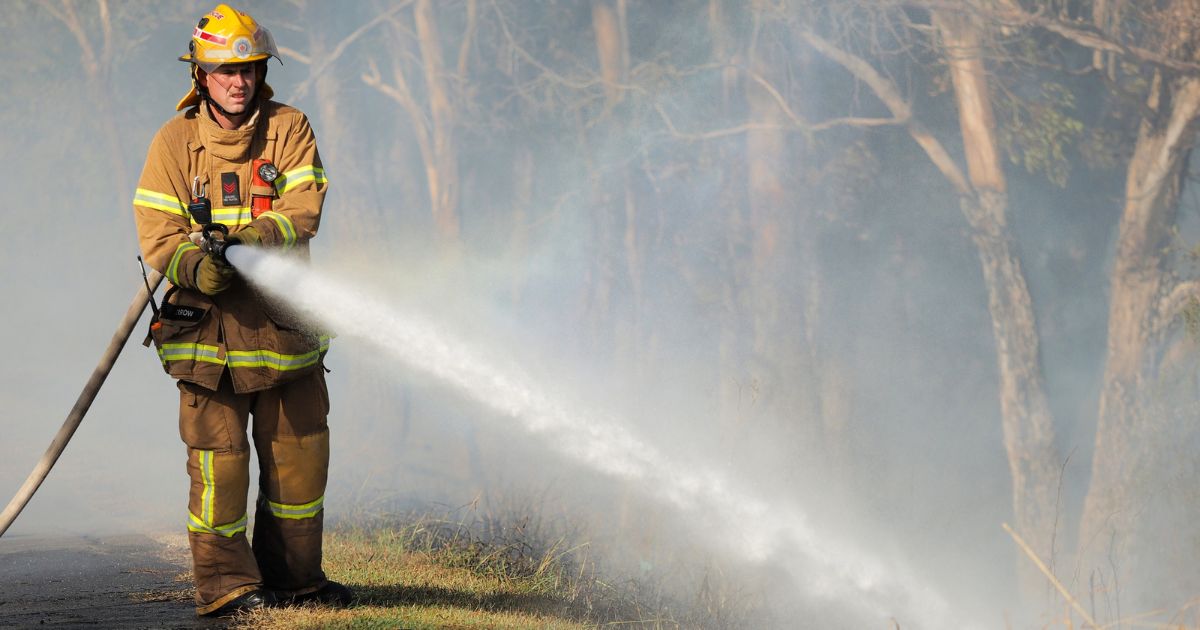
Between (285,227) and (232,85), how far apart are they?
484mm

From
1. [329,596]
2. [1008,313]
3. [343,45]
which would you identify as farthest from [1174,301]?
[343,45]

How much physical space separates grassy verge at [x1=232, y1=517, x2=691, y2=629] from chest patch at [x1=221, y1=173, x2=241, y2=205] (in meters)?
1.33

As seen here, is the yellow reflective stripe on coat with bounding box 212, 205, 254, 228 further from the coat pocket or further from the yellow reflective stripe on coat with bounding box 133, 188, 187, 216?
the coat pocket

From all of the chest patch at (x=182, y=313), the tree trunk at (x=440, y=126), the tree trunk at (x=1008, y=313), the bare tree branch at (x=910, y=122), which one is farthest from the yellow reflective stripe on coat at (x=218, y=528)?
the tree trunk at (x=440, y=126)

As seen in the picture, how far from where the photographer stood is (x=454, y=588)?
5367mm

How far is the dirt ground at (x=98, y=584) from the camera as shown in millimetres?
4508

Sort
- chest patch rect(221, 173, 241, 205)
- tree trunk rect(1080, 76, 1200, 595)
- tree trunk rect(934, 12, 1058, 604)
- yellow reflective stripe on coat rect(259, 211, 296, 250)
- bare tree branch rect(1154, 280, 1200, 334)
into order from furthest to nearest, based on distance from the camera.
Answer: tree trunk rect(934, 12, 1058, 604), tree trunk rect(1080, 76, 1200, 595), bare tree branch rect(1154, 280, 1200, 334), chest patch rect(221, 173, 241, 205), yellow reflective stripe on coat rect(259, 211, 296, 250)

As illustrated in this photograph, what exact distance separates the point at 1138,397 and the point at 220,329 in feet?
30.5

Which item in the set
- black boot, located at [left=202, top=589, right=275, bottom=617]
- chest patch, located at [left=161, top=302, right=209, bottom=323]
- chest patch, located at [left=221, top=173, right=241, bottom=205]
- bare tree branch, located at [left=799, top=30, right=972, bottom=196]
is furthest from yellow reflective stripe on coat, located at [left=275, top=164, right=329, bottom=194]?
bare tree branch, located at [left=799, top=30, right=972, bottom=196]

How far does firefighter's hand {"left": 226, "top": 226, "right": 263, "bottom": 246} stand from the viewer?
12.7 ft

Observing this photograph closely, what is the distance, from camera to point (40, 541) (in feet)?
25.0

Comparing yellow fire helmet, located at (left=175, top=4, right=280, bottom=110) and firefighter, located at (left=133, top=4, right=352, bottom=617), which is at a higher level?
yellow fire helmet, located at (left=175, top=4, right=280, bottom=110)

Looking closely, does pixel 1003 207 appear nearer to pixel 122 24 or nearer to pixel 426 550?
pixel 426 550

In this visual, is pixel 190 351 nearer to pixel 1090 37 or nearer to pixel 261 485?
pixel 261 485
